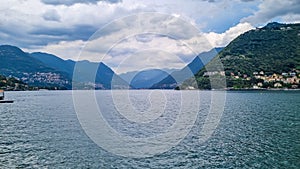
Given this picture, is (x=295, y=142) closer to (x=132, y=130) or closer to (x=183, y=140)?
(x=183, y=140)

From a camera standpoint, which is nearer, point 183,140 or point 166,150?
point 166,150

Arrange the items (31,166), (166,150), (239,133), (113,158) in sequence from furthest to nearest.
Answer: (239,133) → (166,150) → (113,158) → (31,166)

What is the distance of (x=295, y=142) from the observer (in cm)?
3838

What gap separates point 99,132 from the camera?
47062 millimetres

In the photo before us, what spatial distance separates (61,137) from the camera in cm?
4219

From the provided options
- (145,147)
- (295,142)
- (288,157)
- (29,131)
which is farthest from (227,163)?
(29,131)

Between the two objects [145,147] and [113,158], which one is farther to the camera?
[145,147]

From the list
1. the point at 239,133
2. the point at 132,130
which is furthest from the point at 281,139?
the point at 132,130

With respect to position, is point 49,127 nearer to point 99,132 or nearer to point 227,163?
point 99,132

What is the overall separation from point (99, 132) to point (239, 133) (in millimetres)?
22092

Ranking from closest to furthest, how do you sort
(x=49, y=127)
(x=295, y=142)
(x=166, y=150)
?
1. (x=166, y=150)
2. (x=295, y=142)
3. (x=49, y=127)

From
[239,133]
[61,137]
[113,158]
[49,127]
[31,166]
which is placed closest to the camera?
[31,166]

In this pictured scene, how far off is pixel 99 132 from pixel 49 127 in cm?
1080

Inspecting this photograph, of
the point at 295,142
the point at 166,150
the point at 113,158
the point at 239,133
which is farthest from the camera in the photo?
the point at 239,133
